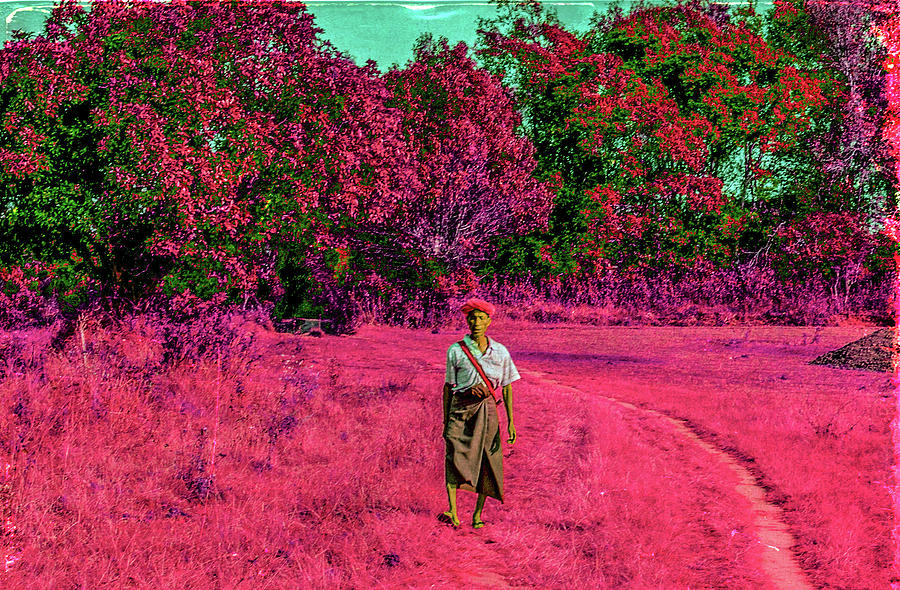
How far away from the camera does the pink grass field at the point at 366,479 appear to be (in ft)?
23.3

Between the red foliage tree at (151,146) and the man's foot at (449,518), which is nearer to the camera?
the man's foot at (449,518)

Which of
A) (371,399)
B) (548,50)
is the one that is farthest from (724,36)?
(371,399)

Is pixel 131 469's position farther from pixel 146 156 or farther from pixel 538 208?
pixel 538 208

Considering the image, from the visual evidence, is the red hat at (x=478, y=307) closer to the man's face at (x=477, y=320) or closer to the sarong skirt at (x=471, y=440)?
the man's face at (x=477, y=320)

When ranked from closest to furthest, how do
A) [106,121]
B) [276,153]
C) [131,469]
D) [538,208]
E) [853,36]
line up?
[131,469] < [106,121] < [276,153] < [538,208] < [853,36]

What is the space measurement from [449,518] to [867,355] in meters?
16.5

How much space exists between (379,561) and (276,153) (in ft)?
40.9

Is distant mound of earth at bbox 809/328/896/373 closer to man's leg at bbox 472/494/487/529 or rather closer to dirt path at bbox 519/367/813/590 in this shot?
dirt path at bbox 519/367/813/590

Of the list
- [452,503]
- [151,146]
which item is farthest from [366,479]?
[151,146]

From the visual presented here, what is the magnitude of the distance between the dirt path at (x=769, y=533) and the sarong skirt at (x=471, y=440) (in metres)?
2.54

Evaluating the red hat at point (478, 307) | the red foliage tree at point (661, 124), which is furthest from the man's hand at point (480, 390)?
the red foliage tree at point (661, 124)

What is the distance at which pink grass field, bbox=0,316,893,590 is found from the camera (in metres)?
7.10

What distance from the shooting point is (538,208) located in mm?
33281

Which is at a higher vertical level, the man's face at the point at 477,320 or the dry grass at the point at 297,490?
the man's face at the point at 477,320
